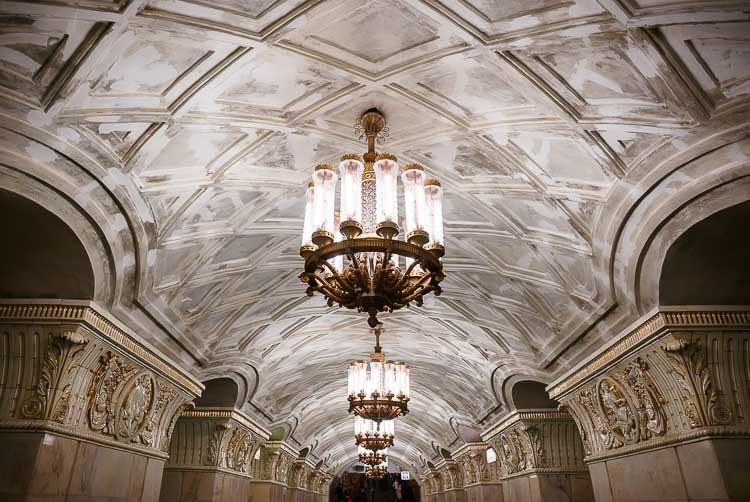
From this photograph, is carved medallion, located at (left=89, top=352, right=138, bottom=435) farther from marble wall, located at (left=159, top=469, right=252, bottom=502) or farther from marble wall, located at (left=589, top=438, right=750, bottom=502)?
marble wall, located at (left=589, top=438, right=750, bottom=502)

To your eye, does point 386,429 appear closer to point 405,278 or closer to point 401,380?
point 401,380

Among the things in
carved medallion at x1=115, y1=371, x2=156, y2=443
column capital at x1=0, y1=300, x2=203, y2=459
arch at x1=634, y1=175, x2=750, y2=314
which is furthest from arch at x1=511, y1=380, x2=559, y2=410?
column capital at x1=0, y1=300, x2=203, y2=459

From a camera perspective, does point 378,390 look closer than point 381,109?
No

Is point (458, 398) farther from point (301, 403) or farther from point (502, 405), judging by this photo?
point (301, 403)

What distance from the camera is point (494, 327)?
9883mm

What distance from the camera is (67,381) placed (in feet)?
18.6

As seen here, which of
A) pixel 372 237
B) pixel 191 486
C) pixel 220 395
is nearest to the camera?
pixel 372 237

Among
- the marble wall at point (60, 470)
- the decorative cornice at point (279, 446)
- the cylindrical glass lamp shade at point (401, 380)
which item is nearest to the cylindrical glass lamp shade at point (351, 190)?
the marble wall at point (60, 470)

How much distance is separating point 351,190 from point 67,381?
3956mm

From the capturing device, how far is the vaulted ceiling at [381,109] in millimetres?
3812

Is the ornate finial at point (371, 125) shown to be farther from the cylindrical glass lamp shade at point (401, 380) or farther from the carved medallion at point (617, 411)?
the cylindrical glass lamp shade at point (401, 380)

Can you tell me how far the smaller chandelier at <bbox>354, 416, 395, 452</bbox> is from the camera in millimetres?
14625

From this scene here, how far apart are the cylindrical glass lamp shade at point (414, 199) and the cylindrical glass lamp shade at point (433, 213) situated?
0.08 m

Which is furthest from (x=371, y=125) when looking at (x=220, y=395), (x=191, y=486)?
(x=191, y=486)
